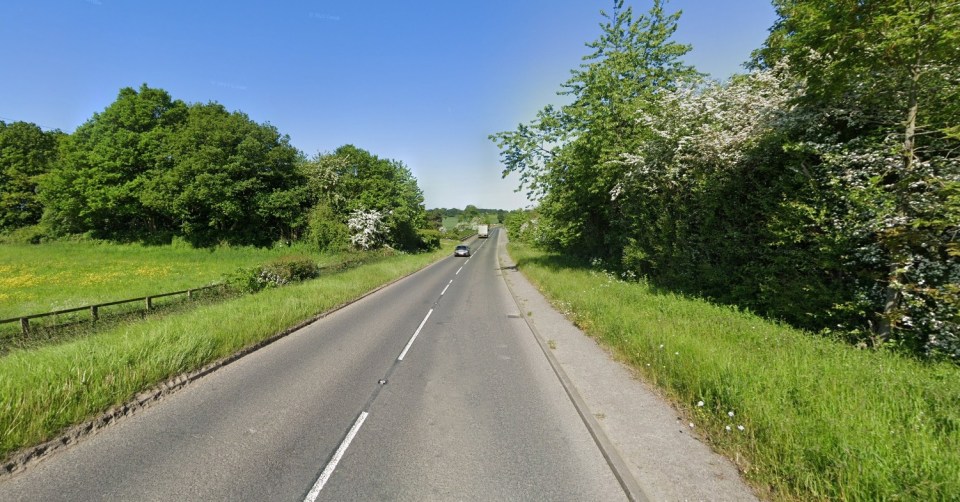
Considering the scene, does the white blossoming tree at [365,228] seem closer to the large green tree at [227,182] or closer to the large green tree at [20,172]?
the large green tree at [227,182]

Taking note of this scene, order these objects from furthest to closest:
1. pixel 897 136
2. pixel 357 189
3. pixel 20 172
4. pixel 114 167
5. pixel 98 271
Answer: pixel 20 172
pixel 357 189
pixel 114 167
pixel 98 271
pixel 897 136

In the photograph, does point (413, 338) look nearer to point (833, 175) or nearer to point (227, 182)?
point (833, 175)

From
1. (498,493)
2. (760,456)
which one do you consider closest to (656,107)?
(760,456)

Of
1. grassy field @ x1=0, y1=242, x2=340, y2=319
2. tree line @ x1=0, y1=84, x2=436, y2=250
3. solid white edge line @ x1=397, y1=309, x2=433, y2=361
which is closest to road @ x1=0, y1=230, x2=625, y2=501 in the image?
solid white edge line @ x1=397, y1=309, x2=433, y2=361

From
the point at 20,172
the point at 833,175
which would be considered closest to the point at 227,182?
the point at 20,172

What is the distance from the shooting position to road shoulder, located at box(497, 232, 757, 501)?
3.43 m

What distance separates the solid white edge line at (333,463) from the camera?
345cm

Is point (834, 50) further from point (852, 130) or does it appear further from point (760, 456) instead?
point (760, 456)

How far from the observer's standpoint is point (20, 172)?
45438mm

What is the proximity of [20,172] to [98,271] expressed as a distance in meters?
39.4

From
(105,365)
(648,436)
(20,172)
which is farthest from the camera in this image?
(20,172)

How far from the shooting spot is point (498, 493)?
3.47m

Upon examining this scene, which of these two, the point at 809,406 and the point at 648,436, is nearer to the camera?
the point at 809,406

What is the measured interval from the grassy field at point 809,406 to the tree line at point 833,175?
0.95 meters
